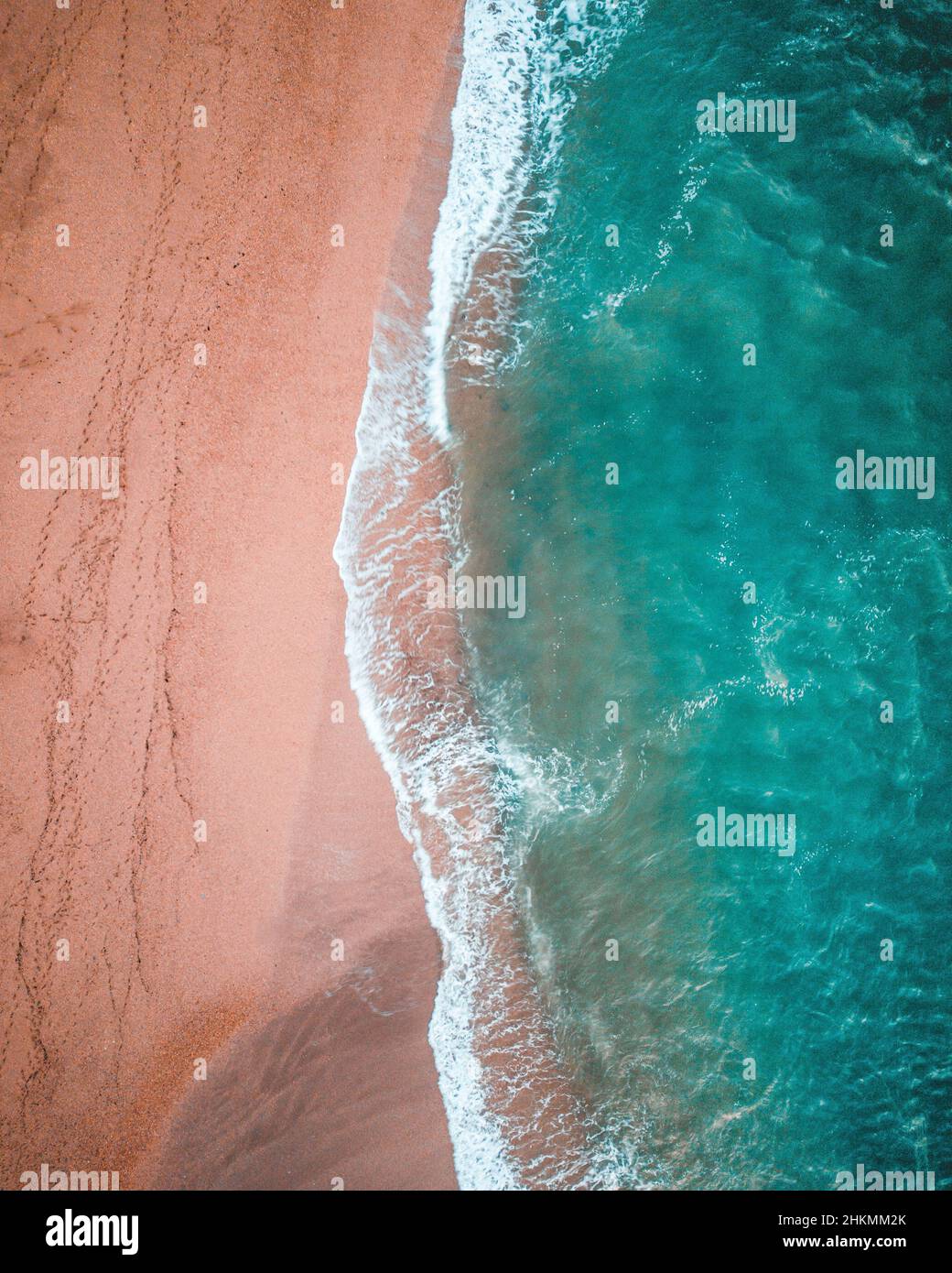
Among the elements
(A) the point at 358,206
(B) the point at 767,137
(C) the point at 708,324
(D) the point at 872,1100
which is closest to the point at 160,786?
(A) the point at 358,206

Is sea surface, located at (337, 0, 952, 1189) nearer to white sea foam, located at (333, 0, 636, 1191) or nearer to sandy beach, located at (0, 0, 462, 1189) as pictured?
white sea foam, located at (333, 0, 636, 1191)

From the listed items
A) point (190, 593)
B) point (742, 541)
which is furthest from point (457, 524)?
point (742, 541)

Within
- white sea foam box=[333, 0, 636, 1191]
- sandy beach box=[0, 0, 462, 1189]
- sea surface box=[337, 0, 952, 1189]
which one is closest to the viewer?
sandy beach box=[0, 0, 462, 1189]

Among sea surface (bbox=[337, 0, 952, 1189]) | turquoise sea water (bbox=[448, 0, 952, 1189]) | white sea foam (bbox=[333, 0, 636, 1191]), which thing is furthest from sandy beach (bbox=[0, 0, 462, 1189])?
turquoise sea water (bbox=[448, 0, 952, 1189])

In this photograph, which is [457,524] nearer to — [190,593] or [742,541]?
[190,593]

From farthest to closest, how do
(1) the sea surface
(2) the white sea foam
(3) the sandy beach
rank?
(1) the sea surface → (2) the white sea foam → (3) the sandy beach

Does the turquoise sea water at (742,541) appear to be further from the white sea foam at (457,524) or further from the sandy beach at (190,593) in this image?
the sandy beach at (190,593)
